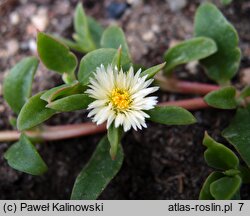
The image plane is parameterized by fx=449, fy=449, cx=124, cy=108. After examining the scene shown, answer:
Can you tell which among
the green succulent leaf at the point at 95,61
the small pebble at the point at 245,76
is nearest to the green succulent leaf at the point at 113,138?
the green succulent leaf at the point at 95,61

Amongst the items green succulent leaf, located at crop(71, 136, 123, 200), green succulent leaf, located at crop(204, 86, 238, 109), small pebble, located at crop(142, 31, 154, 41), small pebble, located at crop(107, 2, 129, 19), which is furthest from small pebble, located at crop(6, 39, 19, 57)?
green succulent leaf, located at crop(204, 86, 238, 109)

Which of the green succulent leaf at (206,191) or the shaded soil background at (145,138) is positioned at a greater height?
the shaded soil background at (145,138)

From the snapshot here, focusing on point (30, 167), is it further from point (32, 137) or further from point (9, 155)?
point (32, 137)

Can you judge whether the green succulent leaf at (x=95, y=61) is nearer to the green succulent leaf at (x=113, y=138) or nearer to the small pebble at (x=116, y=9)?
the green succulent leaf at (x=113, y=138)

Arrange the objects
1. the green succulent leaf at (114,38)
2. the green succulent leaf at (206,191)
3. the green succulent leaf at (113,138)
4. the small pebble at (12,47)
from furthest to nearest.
→ the small pebble at (12,47)
the green succulent leaf at (114,38)
the green succulent leaf at (206,191)
the green succulent leaf at (113,138)

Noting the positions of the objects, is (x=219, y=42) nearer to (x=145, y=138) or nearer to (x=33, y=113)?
(x=145, y=138)

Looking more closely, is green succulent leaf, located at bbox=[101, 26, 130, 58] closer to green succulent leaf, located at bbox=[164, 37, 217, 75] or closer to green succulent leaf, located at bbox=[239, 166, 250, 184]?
green succulent leaf, located at bbox=[164, 37, 217, 75]

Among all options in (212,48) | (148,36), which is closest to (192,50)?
(212,48)
